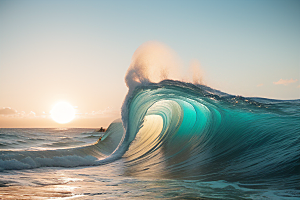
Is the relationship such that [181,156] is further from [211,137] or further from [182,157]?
[211,137]

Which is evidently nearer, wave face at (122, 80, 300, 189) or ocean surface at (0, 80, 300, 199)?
ocean surface at (0, 80, 300, 199)

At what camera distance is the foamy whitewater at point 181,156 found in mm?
4285

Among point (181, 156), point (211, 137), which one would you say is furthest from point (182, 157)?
point (211, 137)

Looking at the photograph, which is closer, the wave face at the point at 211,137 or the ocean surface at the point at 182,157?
the ocean surface at the point at 182,157

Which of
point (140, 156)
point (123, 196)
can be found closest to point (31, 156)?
point (140, 156)

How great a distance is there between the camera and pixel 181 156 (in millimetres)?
7574

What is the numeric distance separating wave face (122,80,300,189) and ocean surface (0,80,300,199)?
0.02m

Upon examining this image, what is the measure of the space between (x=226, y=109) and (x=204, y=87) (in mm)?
1214

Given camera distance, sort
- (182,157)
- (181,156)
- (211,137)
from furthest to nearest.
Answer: (211,137)
(181,156)
(182,157)

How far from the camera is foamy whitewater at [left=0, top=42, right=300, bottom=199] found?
4285mm

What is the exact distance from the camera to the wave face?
5.47 m

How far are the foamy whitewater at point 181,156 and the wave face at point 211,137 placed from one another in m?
0.02

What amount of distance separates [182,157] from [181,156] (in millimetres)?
118

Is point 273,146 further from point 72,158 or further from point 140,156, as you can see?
point 72,158
